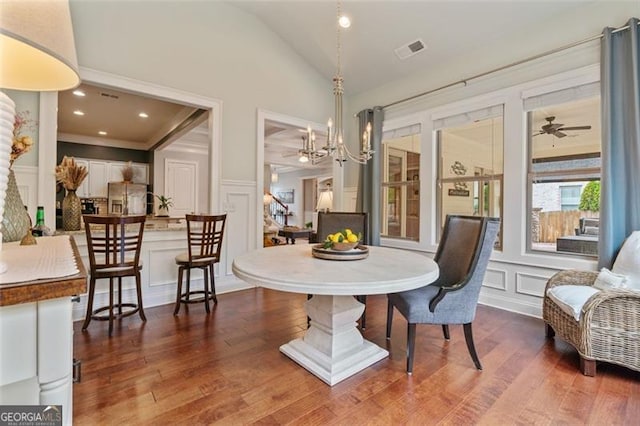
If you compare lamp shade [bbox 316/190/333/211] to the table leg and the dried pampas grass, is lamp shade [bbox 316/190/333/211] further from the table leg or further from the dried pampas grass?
the dried pampas grass

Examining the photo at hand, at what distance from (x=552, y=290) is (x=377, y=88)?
3.51 metres

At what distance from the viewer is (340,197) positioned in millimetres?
5258

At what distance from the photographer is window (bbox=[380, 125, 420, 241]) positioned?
440cm

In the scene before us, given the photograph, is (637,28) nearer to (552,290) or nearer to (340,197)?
(552,290)

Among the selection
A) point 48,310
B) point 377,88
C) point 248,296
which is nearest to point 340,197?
point 377,88

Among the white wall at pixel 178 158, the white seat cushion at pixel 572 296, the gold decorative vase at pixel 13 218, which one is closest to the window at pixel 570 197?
the white seat cushion at pixel 572 296

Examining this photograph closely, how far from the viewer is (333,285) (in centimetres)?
151

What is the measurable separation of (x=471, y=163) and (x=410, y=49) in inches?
63.6

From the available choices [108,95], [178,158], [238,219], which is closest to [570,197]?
[238,219]

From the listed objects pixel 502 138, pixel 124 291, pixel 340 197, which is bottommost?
pixel 124 291

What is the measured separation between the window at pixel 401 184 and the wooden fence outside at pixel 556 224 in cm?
145

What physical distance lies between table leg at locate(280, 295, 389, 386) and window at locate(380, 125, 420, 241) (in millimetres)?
2455

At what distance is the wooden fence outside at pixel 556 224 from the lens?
10.2 feet

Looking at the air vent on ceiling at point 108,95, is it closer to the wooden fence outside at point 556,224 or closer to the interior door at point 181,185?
the interior door at point 181,185
